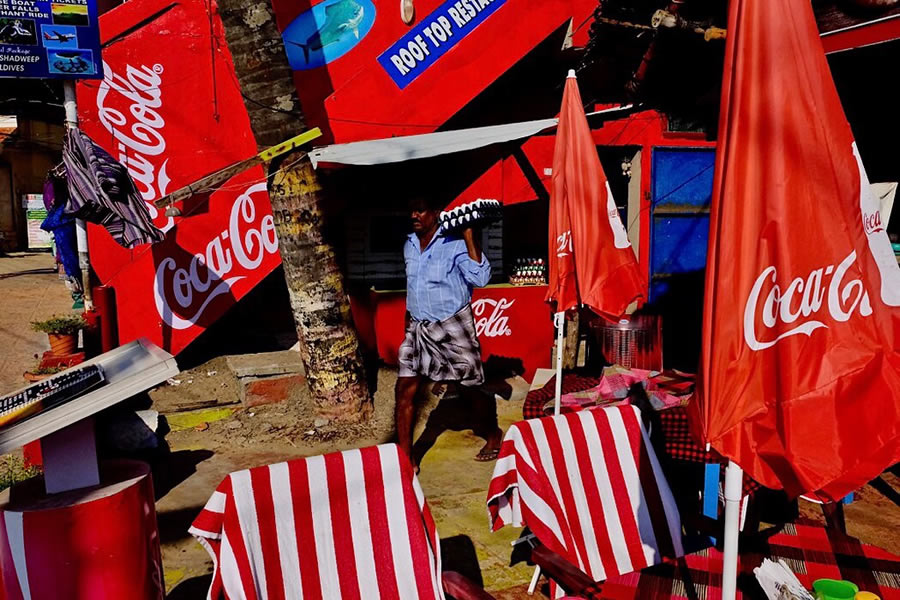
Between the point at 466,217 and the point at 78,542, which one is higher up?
the point at 466,217

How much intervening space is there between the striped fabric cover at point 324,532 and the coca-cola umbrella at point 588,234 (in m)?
1.74

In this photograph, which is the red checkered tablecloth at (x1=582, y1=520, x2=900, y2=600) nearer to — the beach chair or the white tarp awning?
the beach chair

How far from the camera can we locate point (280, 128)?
20.9 feet

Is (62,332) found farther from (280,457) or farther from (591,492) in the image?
(591,492)

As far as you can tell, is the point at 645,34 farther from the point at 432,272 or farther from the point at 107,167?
the point at 107,167

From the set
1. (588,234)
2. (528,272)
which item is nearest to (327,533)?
(588,234)

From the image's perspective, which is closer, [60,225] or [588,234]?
[588,234]

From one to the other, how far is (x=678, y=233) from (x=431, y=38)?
441 cm

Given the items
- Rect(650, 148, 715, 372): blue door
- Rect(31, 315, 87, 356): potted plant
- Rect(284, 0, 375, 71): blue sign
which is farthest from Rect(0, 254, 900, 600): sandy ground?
Rect(284, 0, 375, 71): blue sign

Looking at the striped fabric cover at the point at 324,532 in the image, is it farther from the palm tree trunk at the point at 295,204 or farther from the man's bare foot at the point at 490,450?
the palm tree trunk at the point at 295,204

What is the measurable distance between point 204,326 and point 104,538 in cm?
533

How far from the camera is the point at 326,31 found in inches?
322

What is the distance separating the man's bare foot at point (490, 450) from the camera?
237 inches

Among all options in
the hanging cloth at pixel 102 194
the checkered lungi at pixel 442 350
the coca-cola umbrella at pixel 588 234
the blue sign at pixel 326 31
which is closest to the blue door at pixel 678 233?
the blue sign at pixel 326 31
